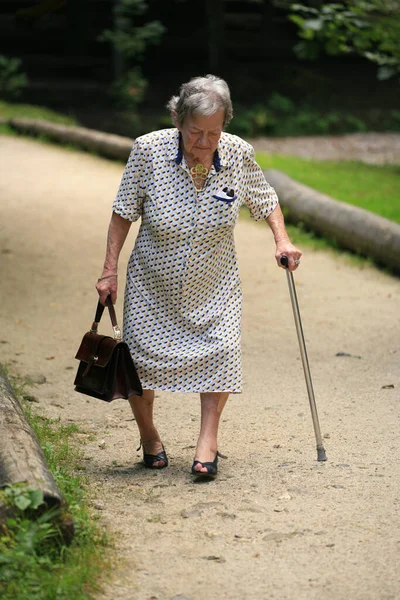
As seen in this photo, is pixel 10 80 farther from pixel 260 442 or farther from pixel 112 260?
pixel 112 260

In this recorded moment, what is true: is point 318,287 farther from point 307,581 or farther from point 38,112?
point 38,112

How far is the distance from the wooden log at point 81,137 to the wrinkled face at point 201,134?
30.6 feet

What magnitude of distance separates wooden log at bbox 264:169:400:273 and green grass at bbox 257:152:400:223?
78cm

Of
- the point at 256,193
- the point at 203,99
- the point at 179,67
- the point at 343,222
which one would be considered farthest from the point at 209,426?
the point at 179,67

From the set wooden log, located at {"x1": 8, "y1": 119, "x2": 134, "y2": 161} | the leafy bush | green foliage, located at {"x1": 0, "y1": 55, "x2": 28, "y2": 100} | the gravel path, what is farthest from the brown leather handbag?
green foliage, located at {"x1": 0, "y1": 55, "x2": 28, "y2": 100}

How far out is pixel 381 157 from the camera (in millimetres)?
15242

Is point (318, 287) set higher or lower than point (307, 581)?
lower

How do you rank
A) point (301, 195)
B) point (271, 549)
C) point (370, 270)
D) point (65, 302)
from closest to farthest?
1. point (271, 549)
2. point (65, 302)
3. point (370, 270)
4. point (301, 195)

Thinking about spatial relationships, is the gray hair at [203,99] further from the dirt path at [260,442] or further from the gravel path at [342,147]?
the gravel path at [342,147]

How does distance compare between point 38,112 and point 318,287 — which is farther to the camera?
point 38,112

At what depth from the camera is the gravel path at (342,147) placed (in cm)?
1527

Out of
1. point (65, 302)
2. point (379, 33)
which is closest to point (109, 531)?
point (65, 302)

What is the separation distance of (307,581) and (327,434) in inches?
64.7

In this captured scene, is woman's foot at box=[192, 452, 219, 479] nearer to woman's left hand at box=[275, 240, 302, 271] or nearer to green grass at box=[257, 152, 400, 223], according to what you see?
woman's left hand at box=[275, 240, 302, 271]
